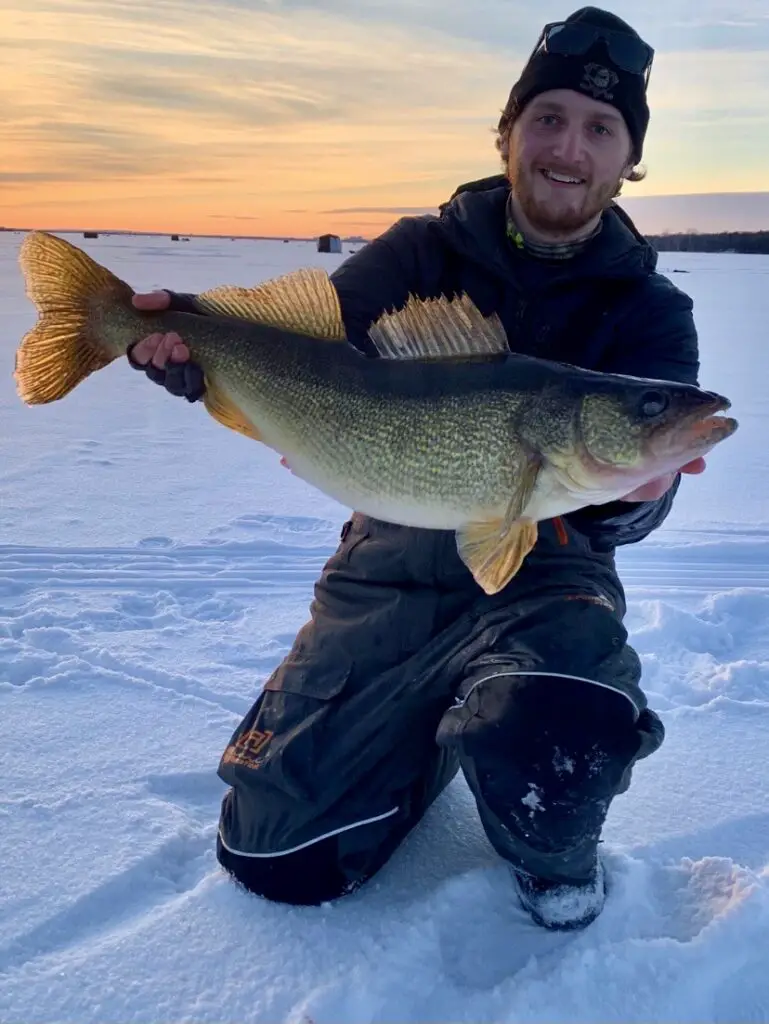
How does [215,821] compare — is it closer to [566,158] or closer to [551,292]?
[551,292]

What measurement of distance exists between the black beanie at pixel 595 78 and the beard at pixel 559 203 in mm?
302

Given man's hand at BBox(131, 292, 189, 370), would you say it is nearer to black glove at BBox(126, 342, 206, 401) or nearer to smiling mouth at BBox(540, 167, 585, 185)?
black glove at BBox(126, 342, 206, 401)

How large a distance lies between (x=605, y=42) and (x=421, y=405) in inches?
61.6

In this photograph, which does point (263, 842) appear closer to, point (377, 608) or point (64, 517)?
point (377, 608)

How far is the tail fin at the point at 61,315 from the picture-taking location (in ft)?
8.69

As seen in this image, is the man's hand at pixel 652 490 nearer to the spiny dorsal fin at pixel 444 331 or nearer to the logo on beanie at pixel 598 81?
the spiny dorsal fin at pixel 444 331

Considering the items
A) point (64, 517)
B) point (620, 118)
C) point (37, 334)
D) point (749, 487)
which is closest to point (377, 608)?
point (37, 334)

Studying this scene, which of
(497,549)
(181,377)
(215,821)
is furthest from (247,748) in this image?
(181,377)

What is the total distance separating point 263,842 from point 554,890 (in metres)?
0.76

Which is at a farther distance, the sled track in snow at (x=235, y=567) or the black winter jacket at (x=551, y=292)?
the sled track in snow at (x=235, y=567)

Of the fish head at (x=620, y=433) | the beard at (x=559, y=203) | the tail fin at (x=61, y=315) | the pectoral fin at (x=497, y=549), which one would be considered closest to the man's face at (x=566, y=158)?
the beard at (x=559, y=203)

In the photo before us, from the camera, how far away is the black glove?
8.38 feet

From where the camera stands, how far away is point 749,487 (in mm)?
5707

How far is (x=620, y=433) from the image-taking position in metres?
2.29
